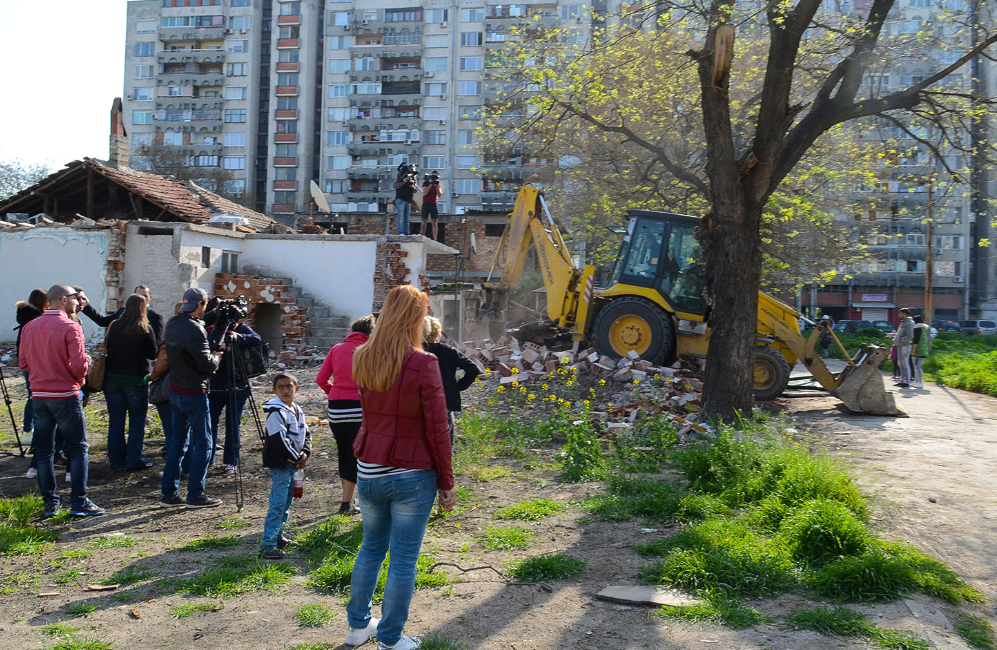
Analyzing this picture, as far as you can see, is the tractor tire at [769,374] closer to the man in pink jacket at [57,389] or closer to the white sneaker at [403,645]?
the white sneaker at [403,645]

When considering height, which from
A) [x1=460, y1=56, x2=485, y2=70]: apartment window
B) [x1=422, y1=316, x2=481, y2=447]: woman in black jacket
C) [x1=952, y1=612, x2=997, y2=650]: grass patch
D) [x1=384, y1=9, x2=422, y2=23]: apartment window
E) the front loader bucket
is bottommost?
[x1=952, y1=612, x2=997, y2=650]: grass patch

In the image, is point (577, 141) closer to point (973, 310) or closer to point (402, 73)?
point (402, 73)

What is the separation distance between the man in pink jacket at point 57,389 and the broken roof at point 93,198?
45.5 ft

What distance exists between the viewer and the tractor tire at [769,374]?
11.7 meters

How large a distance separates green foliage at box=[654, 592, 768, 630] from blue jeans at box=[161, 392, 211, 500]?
165 inches

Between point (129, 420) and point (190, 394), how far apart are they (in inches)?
57.6

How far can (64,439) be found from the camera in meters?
5.91

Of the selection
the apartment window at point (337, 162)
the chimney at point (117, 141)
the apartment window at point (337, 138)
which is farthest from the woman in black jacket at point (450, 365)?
the apartment window at point (337, 138)

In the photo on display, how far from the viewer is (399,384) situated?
3.52 m

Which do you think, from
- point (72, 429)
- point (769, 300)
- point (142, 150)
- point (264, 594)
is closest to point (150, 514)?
point (72, 429)

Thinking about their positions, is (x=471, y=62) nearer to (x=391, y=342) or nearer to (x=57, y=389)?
(x=57, y=389)

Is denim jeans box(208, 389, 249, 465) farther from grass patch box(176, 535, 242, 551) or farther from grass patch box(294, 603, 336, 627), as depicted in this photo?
grass patch box(294, 603, 336, 627)

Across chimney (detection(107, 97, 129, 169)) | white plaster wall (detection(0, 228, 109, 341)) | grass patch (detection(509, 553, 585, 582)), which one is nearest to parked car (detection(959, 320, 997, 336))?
chimney (detection(107, 97, 129, 169))

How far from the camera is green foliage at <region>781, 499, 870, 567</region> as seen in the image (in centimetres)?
471
